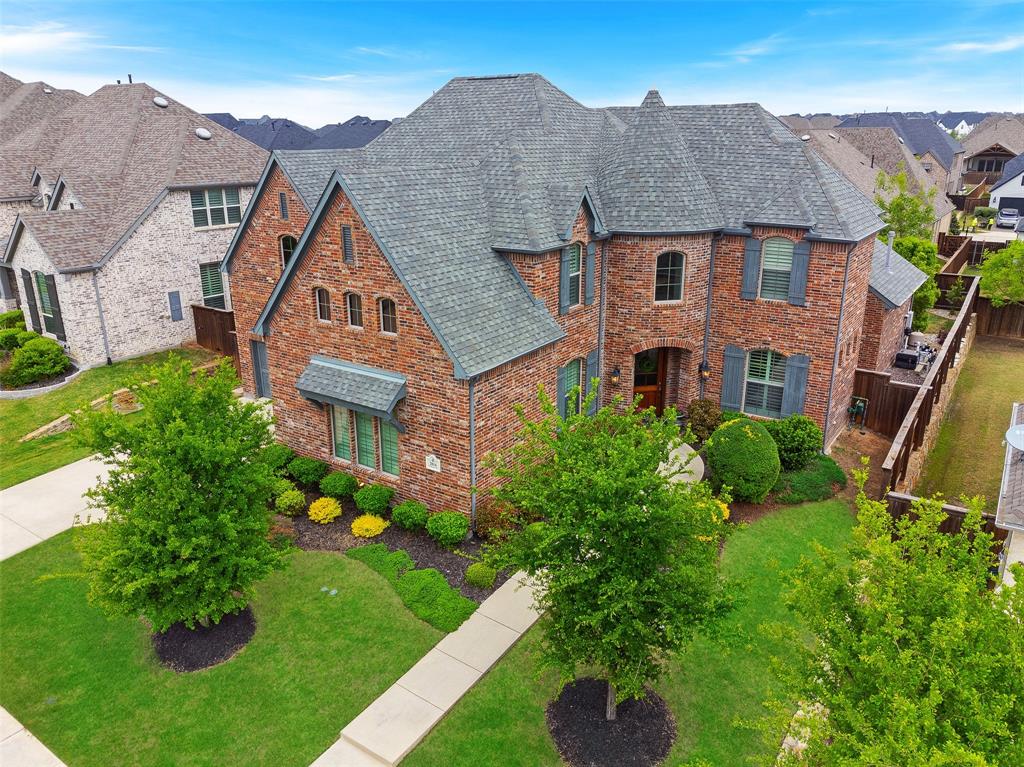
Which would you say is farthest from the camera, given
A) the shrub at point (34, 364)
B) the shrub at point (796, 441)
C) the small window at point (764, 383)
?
the shrub at point (34, 364)

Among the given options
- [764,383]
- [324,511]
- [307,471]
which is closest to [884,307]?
[764,383]

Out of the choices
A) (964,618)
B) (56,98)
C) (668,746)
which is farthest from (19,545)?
(56,98)

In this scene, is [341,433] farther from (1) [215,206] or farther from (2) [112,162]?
(2) [112,162]

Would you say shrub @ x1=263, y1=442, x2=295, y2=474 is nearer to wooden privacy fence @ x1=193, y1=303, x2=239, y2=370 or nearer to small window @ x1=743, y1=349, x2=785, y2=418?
wooden privacy fence @ x1=193, y1=303, x2=239, y2=370

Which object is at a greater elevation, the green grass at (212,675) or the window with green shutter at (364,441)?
the window with green shutter at (364,441)

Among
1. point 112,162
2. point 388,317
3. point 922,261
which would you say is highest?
point 112,162

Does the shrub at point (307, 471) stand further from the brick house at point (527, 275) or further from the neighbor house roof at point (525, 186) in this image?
the neighbor house roof at point (525, 186)

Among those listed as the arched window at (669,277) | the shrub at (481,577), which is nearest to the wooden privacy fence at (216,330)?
the arched window at (669,277)
